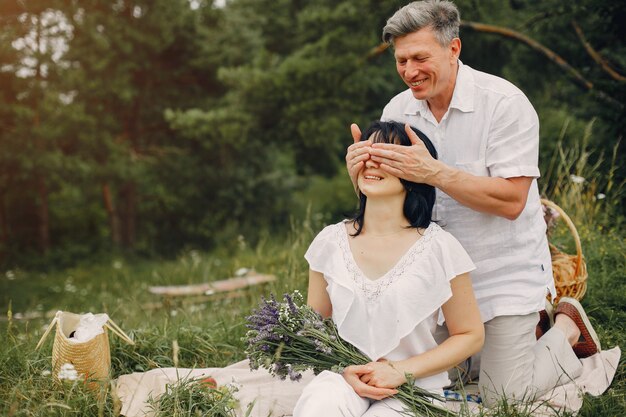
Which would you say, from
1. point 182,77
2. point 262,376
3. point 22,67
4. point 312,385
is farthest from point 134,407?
point 182,77

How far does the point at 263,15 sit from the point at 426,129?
43.1ft

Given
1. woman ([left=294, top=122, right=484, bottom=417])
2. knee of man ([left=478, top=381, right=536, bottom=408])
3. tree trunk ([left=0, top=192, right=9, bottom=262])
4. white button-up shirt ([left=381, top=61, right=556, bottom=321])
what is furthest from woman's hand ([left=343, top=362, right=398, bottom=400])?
tree trunk ([left=0, top=192, right=9, bottom=262])

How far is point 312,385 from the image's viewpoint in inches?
110

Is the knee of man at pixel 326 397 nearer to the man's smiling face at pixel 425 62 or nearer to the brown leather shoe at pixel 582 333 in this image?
the man's smiling face at pixel 425 62

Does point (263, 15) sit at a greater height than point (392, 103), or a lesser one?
greater

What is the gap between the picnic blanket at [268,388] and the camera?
3.24 meters

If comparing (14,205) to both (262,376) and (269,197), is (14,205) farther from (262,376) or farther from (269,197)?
(262,376)

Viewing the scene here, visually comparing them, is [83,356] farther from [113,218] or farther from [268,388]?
[113,218]

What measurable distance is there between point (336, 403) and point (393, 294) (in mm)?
546

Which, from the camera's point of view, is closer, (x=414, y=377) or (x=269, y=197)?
(x=414, y=377)

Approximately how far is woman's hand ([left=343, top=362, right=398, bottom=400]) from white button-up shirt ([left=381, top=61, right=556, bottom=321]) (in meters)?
0.85

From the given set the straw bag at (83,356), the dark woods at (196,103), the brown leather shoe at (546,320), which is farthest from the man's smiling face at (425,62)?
the dark woods at (196,103)

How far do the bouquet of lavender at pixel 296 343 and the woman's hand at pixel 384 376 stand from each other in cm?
13

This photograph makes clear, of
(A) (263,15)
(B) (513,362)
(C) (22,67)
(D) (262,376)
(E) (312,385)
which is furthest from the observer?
(A) (263,15)
